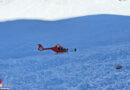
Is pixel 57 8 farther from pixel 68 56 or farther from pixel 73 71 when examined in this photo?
pixel 73 71

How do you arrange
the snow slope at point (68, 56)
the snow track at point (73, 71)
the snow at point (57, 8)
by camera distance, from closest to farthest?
the snow track at point (73, 71) < the snow slope at point (68, 56) < the snow at point (57, 8)

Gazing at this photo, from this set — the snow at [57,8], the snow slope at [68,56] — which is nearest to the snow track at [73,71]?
the snow slope at [68,56]

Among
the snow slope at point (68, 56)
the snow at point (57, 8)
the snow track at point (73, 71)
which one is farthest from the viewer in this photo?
the snow at point (57, 8)

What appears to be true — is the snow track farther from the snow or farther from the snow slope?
the snow

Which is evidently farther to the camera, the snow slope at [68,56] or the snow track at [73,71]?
the snow slope at [68,56]

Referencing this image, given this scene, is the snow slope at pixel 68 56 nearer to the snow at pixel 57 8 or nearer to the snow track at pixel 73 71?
the snow track at pixel 73 71

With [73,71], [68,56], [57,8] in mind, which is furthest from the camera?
[57,8]

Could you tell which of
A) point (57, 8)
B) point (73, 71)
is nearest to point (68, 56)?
point (73, 71)
